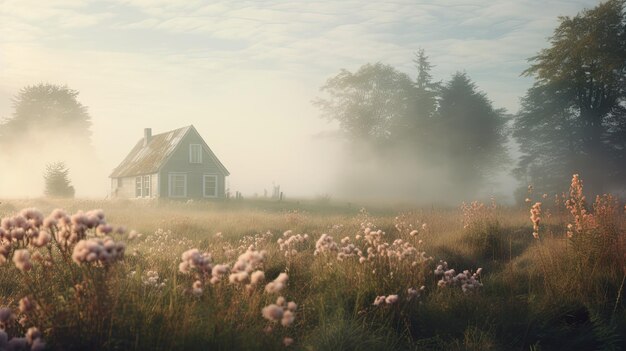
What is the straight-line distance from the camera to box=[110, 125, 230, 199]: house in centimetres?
3016

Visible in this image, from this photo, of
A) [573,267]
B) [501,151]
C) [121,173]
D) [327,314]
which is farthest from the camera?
[501,151]

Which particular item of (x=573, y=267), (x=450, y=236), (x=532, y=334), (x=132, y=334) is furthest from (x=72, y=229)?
(x=450, y=236)

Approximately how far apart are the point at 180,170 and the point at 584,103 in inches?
952

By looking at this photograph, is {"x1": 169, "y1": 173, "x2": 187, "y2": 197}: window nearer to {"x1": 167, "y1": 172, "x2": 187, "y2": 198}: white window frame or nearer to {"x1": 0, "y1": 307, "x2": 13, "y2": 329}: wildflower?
{"x1": 167, "y1": 172, "x2": 187, "y2": 198}: white window frame

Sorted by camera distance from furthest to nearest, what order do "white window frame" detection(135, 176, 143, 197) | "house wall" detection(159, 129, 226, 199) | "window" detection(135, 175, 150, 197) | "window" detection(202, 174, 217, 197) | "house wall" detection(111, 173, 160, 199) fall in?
"white window frame" detection(135, 176, 143, 197), "window" detection(135, 175, 150, 197), "window" detection(202, 174, 217, 197), "house wall" detection(111, 173, 160, 199), "house wall" detection(159, 129, 226, 199)

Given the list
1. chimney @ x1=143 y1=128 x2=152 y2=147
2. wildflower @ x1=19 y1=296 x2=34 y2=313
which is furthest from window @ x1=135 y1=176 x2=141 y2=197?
wildflower @ x1=19 y1=296 x2=34 y2=313

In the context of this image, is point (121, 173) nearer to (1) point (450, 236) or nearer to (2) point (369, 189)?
(2) point (369, 189)

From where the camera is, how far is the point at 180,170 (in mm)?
30594

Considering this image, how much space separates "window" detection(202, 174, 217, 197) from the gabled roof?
912 millimetres

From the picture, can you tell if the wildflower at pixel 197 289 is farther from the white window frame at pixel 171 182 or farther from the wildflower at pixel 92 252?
the white window frame at pixel 171 182

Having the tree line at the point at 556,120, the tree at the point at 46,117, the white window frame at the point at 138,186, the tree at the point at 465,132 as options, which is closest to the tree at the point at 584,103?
the tree line at the point at 556,120

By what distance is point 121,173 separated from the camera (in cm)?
3553

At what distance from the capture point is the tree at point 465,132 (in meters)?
39.3

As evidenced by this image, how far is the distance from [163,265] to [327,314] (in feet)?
12.0
